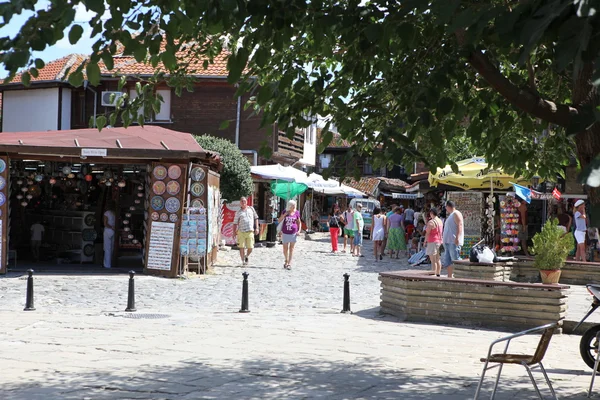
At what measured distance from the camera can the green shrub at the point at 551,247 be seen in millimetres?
15422

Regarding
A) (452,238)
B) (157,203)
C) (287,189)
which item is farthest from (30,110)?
(452,238)

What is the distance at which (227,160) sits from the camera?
2950 centimetres

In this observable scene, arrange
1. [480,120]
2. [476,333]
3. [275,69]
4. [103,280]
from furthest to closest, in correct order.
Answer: [103,280], [476,333], [275,69], [480,120]

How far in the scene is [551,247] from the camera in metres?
15.4

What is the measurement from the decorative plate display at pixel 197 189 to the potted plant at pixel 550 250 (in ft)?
25.2

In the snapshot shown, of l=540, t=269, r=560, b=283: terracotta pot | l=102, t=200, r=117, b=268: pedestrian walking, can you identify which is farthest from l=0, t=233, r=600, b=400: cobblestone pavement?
l=102, t=200, r=117, b=268: pedestrian walking

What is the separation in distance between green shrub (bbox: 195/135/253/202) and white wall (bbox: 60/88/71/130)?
8.91 meters

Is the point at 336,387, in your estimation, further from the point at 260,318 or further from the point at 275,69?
the point at 260,318

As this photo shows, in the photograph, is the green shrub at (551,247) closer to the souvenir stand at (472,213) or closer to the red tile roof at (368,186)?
the souvenir stand at (472,213)

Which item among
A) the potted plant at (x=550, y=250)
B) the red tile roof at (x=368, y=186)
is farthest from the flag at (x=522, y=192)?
the red tile roof at (x=368, y=186)

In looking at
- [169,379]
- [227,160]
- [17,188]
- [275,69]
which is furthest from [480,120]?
[227,160]

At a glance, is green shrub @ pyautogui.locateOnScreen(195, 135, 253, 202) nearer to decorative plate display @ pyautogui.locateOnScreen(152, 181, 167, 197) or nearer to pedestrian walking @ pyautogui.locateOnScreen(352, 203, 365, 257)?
pedestrian walking @ pyautogui.locateOnScreen(352, 203, 365, 257)

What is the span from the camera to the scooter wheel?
9367 mm

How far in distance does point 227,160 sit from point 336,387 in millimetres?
21807
